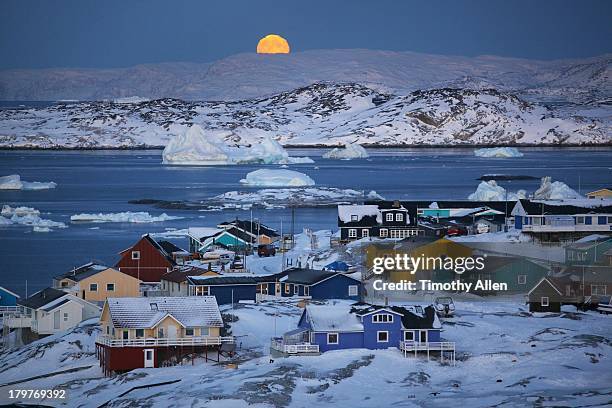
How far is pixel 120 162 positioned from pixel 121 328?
89197 millimetres

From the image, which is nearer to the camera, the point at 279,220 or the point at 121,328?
the point at 121,328

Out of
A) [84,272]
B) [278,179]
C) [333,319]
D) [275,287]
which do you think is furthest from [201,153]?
[333,319]

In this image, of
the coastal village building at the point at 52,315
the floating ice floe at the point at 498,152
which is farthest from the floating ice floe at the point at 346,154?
the coastal village building at the point at 52,315

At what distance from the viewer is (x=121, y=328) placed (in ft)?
60.6

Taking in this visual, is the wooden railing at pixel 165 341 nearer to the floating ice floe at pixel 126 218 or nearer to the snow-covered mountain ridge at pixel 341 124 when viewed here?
the floating ice floe at pixel 126 218

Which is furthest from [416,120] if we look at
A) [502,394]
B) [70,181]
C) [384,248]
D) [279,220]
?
[502,394]

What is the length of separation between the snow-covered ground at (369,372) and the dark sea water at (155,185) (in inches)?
372

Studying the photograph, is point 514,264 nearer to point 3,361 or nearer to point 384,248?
point 384,248

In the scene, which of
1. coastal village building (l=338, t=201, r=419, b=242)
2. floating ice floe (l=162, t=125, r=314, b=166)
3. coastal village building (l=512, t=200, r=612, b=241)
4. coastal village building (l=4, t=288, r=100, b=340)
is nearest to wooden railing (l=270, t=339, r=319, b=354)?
coastal village building (l=4, t=288, r=100, b=340)

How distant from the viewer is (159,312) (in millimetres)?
18797

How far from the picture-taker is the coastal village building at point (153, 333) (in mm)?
18312

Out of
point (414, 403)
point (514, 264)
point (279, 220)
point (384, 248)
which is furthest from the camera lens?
point (279, 220)

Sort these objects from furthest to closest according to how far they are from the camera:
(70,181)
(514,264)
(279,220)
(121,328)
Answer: (70,181)
(279,220)
(514,264)
(121,328)

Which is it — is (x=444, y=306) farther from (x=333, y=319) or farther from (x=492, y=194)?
(x=492, y=194)
